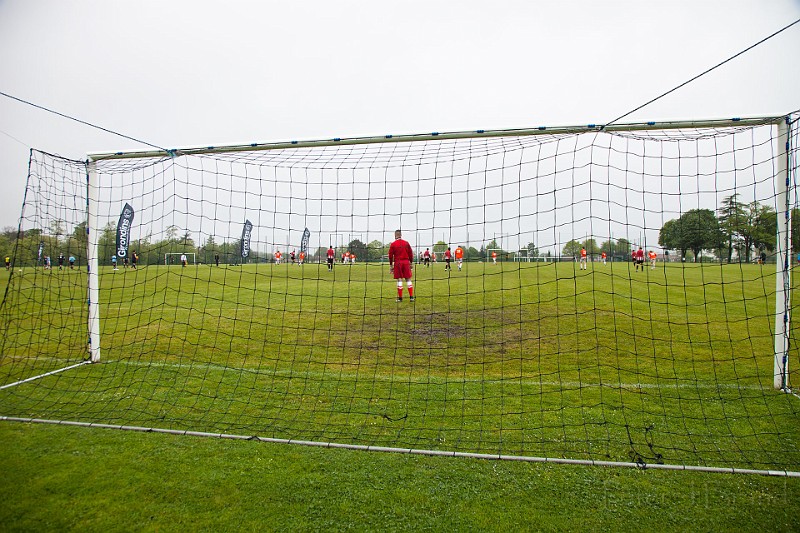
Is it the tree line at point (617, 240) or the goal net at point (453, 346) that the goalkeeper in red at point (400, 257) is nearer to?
the tree line at point (617, 240)

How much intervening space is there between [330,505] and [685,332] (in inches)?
291

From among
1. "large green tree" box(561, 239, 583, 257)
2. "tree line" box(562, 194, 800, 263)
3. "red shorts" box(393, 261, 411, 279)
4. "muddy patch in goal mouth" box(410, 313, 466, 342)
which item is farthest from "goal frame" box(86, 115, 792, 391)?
"red shorts" box(393, 261, 411, 279)

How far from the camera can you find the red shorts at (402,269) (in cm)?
984

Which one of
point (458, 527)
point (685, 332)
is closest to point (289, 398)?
point (458, 527)

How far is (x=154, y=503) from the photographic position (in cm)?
268

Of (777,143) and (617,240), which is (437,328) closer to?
(617,240)

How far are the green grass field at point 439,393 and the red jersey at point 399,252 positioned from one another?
6.16 feet

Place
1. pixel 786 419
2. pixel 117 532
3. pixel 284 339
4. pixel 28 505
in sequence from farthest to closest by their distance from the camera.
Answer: pixel 284 339 < pixel 786 419 < pixel 28 505 < pixel 117 532

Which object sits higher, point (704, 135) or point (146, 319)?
point (704, 135)

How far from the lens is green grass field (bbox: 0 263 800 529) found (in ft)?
10.6

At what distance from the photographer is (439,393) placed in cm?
469

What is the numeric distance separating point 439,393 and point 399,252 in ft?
17.9

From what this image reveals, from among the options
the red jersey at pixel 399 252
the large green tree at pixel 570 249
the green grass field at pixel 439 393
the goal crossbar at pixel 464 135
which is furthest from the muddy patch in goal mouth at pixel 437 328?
the goal crossbar at pixel 464 135

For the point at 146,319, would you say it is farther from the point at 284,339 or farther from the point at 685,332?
the point at 685,332
